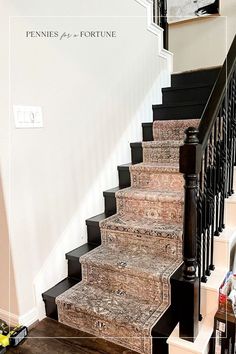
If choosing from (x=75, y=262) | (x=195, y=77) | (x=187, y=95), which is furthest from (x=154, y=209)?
(x=195, y=77)

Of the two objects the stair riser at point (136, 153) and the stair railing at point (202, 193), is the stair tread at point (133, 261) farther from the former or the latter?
the stair riser at point (136, 153)

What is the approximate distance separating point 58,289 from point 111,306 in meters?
0.43

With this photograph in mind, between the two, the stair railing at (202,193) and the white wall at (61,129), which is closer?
the stair railing at (202,193)

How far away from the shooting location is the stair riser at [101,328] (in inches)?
60.6

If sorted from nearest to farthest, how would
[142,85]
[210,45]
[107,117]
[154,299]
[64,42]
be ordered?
[154,299] < [64,42] < [107,117] < [142,85] < [210,45]

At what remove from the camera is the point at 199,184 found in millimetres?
1435

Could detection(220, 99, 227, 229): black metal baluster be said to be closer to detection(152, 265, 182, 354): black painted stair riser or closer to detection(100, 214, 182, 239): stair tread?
detection(100, 214, 182, 239): stair tread

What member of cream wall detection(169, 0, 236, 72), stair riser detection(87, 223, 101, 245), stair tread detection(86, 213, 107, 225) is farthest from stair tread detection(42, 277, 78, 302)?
cream wall detection(169, 0, 236, 72)

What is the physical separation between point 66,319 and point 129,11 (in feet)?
8.86

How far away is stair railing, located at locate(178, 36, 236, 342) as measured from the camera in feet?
4.34

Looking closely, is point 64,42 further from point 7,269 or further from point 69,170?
point 7,269

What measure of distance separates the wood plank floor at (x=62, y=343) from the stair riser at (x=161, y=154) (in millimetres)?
1518

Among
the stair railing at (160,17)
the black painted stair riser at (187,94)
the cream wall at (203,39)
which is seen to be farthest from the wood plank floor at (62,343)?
the cream wall at (203,39)

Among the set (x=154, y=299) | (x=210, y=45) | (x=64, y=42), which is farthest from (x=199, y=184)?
(x=210, y=45)
